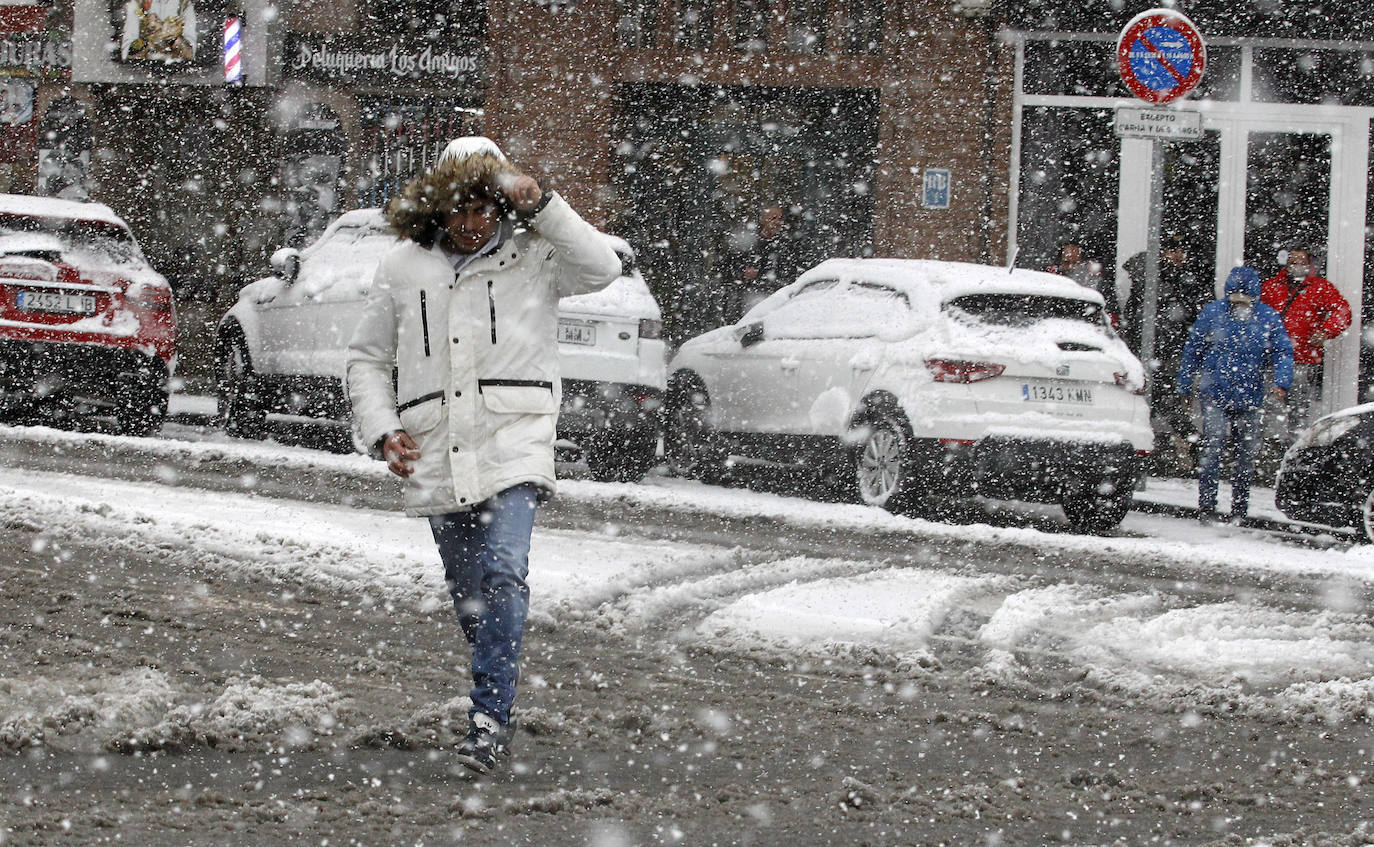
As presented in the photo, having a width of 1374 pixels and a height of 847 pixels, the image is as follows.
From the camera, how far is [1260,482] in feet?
53.2

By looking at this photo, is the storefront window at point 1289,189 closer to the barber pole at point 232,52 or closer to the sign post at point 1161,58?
the sign post at point 1161,58

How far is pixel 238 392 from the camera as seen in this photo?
15.0 m

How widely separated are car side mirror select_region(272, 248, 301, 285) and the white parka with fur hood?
9.16 meters

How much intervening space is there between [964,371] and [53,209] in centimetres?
717

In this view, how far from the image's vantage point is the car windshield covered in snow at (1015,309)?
1139cm

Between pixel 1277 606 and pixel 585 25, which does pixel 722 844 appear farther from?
pixel 585 25

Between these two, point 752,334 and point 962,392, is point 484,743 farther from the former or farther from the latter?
point 752,334

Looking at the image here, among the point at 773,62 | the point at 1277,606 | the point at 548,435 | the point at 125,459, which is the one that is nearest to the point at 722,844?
the point at 548,435

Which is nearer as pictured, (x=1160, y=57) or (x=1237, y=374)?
(x=1237, y=374)

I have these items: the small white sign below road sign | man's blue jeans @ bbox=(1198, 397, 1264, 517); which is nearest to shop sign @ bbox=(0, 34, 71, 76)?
the small white sign below road sign

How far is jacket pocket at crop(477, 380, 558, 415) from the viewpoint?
187 inches

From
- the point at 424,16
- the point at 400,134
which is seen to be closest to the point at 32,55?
the point at 400,134

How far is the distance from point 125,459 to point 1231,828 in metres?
9.41

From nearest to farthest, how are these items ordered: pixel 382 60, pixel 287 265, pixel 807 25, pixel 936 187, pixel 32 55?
pixel 287 265 → pixel 936 187 → pixel 807 25 → pixel 382 60 → pixel 32 55
